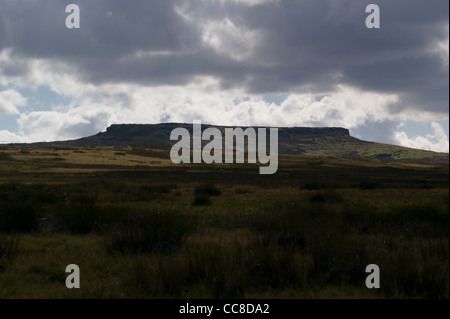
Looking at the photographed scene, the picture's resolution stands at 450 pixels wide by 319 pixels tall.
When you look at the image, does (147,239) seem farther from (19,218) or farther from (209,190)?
(209,190)

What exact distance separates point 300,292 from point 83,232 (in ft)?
23.4

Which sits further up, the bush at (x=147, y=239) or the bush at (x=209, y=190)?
the bush at (x=209, y=190)

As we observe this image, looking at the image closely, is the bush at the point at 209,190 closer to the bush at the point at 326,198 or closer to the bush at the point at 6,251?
the bush at the point at 326,198

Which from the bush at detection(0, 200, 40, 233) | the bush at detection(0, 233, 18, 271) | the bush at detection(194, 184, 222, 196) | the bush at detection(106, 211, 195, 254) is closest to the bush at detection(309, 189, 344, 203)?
the bush at detection(194, 184, 222, 196)

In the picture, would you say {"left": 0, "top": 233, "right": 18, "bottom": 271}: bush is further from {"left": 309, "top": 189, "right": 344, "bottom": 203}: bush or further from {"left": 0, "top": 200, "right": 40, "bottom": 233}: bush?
{"left": 309, "top": 189, "right": 344, "bottom": 203}: bush

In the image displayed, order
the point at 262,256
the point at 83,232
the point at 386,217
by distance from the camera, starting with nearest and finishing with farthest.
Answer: the point at 262,256 → the point at 83,232 → the point at 386,217

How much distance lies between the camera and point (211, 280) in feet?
18.9

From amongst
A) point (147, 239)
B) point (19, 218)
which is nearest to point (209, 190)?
point (19, 218)

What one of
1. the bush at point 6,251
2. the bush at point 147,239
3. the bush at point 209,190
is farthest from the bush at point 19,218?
the bush at point 209,190
